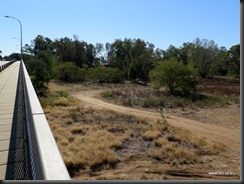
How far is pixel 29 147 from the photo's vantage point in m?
3.56

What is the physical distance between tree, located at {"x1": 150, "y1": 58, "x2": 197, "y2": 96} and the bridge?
35.4 meters

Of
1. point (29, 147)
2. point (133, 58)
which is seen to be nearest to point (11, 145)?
point (29, 147)

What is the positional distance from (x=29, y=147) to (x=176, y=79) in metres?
40.4

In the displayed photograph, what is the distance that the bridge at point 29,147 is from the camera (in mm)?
1763

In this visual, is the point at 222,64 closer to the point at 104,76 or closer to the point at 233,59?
the point at 233,59

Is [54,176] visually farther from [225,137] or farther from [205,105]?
[205,105]

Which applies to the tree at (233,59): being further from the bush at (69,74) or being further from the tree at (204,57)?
the bush at (69,74)

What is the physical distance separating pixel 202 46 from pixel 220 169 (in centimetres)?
7564

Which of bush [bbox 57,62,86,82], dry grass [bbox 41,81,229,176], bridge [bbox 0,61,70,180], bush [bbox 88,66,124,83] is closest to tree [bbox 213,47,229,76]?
bush [bbox 88,66,124,83]

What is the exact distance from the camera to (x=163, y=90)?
1794 inches

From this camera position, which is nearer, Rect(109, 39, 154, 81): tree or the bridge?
the bridge

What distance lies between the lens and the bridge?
176 cm

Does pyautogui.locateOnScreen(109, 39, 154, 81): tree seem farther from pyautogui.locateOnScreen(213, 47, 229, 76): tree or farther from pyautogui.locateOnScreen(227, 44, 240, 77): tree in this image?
pyautogui.locateOnScreen(227, 44, 240, 77): tree

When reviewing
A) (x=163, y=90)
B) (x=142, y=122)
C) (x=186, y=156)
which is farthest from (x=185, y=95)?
(x=186, y=156)
